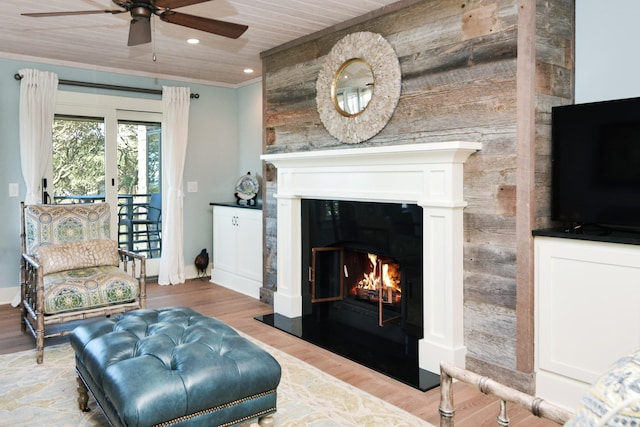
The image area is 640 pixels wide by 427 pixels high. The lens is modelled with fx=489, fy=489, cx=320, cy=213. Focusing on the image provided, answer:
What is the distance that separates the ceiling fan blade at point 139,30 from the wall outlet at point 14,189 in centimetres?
296

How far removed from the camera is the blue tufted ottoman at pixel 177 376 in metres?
1.82

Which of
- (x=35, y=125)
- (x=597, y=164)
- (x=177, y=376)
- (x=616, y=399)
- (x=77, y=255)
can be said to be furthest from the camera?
(x=35, y=125)

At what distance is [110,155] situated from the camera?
5434mm

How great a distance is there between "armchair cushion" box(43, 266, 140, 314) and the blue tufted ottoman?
1.00 metres

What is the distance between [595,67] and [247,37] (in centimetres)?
268

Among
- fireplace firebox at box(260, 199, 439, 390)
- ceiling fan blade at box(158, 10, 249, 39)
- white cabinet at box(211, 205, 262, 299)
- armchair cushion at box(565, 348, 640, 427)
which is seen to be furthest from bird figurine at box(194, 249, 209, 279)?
armchair cushion at box(565, 348, 640, 427)

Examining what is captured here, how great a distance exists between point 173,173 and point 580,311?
4510 mm

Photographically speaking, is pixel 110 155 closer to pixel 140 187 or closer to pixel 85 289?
pixel 140 187

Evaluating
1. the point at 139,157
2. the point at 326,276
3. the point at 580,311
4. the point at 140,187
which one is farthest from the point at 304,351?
the point at 139,157

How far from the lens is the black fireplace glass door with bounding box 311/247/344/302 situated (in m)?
4.19

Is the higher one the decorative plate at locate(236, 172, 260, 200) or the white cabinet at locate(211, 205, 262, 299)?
the decorative plate at locate(236, 172, 260, 200)

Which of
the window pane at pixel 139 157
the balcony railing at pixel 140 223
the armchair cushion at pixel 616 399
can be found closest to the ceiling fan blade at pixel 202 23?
the armchair cushion at pixel 616 399

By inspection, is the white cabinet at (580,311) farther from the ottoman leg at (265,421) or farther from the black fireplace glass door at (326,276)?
the black fireplace glass door at (326,276)

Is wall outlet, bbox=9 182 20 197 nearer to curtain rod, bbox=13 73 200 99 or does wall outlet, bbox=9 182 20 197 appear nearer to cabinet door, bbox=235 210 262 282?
curtain rod, bbox=13 73 200 99
